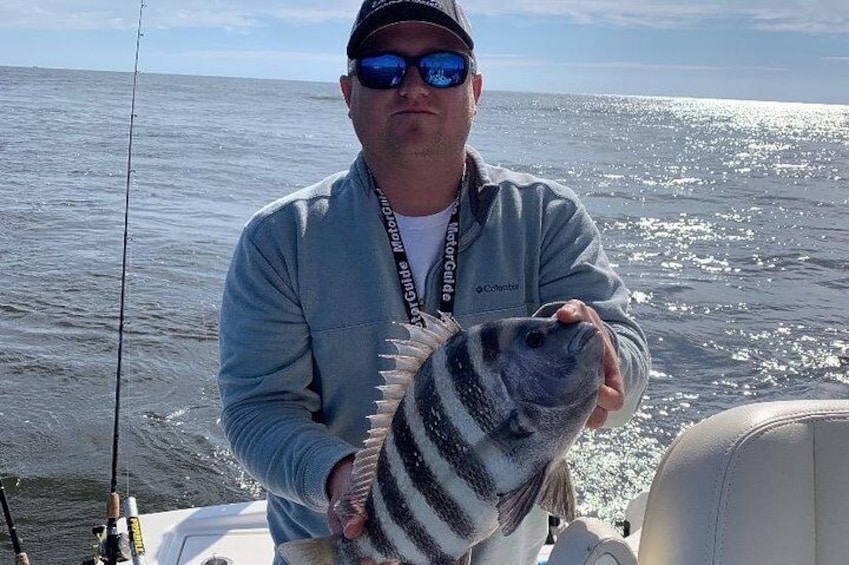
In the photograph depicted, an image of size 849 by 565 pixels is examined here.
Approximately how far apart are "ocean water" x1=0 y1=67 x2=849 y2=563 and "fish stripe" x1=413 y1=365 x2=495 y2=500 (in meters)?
4.86

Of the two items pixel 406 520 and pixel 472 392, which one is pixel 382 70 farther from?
pixel 406 520

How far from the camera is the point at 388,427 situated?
191 centimetres

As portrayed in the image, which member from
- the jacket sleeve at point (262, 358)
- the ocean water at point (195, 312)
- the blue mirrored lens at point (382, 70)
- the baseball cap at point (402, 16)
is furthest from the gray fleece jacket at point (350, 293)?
the ocean water at point (195, 312)

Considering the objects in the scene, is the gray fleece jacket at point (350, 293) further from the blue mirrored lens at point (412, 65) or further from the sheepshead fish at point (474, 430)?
the sheepshead fish at point (474, 430)

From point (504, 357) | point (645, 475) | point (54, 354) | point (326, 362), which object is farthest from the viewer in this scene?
point (54, 354)

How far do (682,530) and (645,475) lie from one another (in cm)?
497

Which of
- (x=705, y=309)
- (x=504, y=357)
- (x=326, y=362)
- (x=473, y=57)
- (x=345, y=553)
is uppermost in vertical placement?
(x=473, y=57)

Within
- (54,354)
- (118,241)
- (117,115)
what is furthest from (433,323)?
(117,115)

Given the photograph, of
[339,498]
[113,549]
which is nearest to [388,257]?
[339,498]

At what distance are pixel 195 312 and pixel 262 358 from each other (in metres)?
8.85

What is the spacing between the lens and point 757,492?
2172 mm

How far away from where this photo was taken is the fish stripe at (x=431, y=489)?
5.81 ft

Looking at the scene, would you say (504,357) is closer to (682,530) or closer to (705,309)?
(682,530)

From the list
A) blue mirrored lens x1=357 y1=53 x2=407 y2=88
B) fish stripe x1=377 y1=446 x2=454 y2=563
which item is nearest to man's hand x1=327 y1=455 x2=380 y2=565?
fish stripe x1=377 y1=446 x2=454 y2=563
